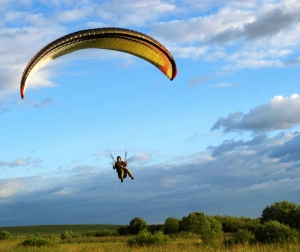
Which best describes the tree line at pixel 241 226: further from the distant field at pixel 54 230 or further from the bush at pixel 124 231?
the distant field at pixel 54 230

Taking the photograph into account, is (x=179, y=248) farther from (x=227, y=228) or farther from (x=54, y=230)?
(x=54, y=230)

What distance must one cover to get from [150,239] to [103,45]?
16.0m

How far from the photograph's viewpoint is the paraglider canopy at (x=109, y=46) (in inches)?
726

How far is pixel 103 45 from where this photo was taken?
68.3 feet

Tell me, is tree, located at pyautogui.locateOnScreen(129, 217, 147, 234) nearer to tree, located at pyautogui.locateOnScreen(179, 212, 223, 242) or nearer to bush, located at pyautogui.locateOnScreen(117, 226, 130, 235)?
bush, located at pyautogui.locateOnScreen(117, 226, 130, 235)

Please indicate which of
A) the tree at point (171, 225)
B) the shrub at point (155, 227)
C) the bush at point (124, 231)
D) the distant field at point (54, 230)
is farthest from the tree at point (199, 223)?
the distant field at point (54, 230)

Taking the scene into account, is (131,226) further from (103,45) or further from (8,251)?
(103,45)

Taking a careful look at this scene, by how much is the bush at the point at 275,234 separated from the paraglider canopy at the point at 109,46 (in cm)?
1380

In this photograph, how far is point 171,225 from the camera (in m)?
51.9

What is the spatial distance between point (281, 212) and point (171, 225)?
1314 centimetres

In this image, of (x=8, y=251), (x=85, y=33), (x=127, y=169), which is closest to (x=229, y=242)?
(x=127, y=169)

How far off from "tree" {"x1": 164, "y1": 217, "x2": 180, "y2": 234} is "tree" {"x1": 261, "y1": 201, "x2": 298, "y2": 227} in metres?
9.94

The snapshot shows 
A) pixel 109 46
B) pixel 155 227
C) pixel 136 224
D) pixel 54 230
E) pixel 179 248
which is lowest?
pixel 179 248

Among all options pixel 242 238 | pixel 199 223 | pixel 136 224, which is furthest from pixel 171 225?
pixel 242 238
